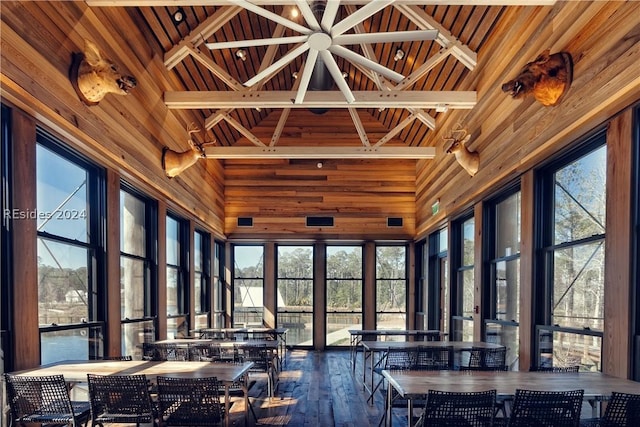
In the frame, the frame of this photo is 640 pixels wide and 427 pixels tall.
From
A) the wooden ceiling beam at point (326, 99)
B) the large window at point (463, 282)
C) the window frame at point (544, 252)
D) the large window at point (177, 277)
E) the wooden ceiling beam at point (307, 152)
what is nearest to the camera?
the window frame at point (544, 252)

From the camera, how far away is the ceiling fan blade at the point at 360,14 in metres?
3.26

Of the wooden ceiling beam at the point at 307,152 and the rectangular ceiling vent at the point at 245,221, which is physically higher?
the wooden ceiling beam at the point at 307,152

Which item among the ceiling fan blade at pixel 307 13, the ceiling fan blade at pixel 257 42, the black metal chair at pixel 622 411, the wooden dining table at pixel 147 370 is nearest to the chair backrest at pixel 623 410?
the black metal chair at pixel 622 411

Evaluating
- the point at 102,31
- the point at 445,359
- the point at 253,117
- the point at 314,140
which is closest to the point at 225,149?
the point at 253,117

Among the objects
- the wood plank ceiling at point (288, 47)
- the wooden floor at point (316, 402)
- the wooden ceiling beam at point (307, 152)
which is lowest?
the wooden floor at point (316, 402)

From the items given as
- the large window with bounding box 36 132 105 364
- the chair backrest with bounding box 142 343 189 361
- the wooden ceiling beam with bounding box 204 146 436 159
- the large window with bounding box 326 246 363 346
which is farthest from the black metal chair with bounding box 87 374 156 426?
the large window with bounding box 326 246 363 346

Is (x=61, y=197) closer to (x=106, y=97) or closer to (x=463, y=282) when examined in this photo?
(x=106, y=97)

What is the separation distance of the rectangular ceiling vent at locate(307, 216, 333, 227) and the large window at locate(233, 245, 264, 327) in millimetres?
1486

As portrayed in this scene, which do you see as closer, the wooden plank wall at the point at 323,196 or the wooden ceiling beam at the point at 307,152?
the wooden ceiling beam at the point at 307,152

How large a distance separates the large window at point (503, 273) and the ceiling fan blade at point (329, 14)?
3.01m

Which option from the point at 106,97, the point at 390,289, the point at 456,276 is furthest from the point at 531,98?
the point at 390,289

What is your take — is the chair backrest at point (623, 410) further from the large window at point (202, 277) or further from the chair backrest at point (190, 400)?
the large window at point (202, 277)

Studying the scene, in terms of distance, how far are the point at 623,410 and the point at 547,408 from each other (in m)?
0.41

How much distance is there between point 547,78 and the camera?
11.7 ft
